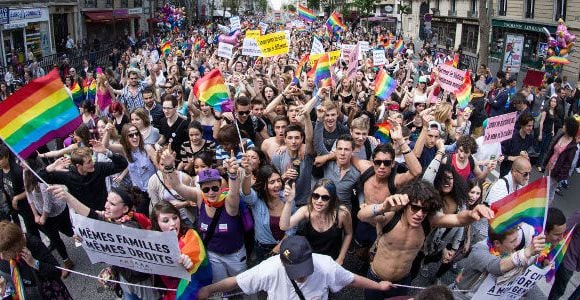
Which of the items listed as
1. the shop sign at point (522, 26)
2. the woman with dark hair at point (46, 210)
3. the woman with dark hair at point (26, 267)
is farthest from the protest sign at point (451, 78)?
the shop sign at point (522, 26)

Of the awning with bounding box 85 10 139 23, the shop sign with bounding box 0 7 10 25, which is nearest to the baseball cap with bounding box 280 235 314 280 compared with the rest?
the shop sign with bounding box 0 7 10 25

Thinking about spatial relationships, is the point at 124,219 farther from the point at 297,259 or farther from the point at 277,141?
the point at 277,141

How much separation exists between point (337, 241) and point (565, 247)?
1.83m

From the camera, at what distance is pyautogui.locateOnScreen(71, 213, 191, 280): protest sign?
332 centimetres

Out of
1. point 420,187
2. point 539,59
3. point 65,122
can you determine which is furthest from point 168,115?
point 539,59

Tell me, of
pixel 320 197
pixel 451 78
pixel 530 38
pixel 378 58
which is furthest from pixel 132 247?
pixel 530 38

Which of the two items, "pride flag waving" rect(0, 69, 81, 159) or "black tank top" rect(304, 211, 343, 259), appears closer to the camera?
"pride flag waving" rect(0, 69, 81, 159)

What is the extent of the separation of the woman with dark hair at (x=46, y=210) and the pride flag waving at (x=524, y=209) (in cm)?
412

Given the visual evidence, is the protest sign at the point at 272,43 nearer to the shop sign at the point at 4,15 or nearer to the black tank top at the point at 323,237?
the black tank top at the point at 323,237

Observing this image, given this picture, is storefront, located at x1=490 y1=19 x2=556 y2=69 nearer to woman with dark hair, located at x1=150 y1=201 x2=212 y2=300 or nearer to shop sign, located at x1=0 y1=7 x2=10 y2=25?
shop sign, located at x1=0 y1=7 x2=10 y2=25

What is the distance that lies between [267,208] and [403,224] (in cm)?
124

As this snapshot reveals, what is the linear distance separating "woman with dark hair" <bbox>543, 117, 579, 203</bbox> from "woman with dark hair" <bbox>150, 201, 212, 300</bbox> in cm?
582

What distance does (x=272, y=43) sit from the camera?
11.1m

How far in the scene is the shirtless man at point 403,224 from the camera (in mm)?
3672
